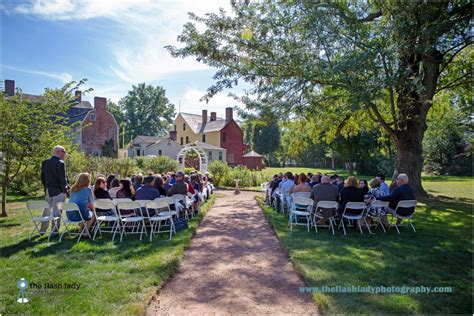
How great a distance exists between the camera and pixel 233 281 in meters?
4.82

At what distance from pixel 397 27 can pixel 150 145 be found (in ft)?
126

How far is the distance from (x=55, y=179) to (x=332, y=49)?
30.2 ft

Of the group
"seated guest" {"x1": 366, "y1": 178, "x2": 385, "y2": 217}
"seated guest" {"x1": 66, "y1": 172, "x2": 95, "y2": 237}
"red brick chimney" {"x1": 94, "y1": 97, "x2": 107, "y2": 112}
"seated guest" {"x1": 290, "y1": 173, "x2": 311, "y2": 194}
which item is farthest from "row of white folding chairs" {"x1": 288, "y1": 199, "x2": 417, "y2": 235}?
"red brick chimney" {"x1": 94, "y1": 97, "x2": 107, "y2": 112}

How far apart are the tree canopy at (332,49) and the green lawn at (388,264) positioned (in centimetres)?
382

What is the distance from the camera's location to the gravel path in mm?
3975

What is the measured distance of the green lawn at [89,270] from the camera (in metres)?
3.81

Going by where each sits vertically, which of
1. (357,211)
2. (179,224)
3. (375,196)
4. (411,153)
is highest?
(411,153)

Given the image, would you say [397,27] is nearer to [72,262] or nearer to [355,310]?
[355,310]

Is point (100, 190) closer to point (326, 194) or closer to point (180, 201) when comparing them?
point (180, 201)

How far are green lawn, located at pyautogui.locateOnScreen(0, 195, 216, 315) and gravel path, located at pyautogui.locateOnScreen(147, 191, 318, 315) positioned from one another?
0.28 m

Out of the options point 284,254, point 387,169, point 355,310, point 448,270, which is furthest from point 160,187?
point 387,169

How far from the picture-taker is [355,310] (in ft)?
12.3

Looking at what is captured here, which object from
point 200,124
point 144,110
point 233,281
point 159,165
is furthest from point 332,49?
point 144,110

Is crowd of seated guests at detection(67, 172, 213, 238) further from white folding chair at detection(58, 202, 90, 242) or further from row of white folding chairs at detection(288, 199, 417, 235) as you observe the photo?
row of white folding chairs at detection(288, 199, 417, 235)
